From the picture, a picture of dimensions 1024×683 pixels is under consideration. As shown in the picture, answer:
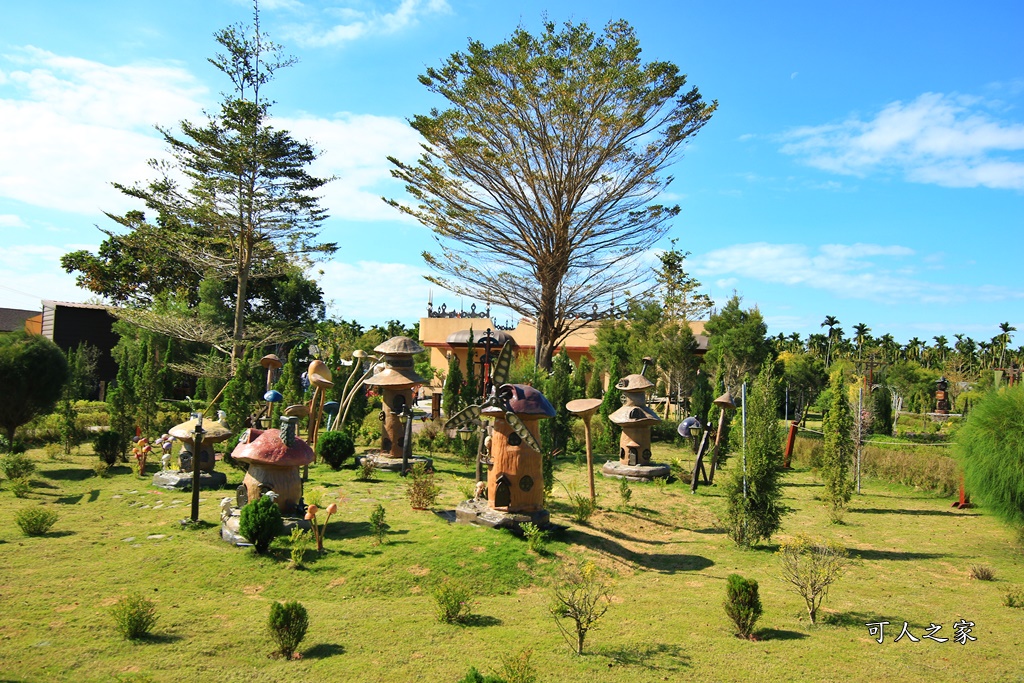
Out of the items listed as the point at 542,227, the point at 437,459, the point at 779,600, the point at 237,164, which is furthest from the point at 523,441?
→ the point at 237,164

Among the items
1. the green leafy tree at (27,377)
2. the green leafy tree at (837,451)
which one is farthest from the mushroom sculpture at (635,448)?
the green leafy tree at (27,377)

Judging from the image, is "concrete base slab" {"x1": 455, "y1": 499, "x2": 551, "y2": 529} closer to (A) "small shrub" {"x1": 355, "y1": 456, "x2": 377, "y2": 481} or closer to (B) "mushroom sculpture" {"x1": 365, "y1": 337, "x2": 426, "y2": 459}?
(A) "small shrub" {"x1": 355, "y1": 456, "x2": 377, "y2": 481}

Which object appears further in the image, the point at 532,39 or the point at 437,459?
the point at 532,39

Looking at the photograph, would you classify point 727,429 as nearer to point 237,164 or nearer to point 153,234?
point 237,164

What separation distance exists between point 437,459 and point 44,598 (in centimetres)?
1341

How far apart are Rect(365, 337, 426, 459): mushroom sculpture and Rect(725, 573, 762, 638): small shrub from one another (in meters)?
12.6

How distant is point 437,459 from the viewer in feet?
73.1

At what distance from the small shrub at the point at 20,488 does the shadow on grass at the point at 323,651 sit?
36.0ft

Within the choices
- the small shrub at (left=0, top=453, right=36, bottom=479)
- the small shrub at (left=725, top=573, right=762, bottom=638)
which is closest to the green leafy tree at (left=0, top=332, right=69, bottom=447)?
the small shrub at (left=0, top=453, right=36, bottom=479)

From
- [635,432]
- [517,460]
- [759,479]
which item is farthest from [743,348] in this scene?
[517,460]

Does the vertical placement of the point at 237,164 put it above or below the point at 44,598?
above

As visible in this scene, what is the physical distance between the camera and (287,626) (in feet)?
26.6

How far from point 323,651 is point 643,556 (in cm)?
701

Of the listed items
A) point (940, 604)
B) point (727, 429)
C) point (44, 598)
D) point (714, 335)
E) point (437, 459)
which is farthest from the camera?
point (714, 335)
